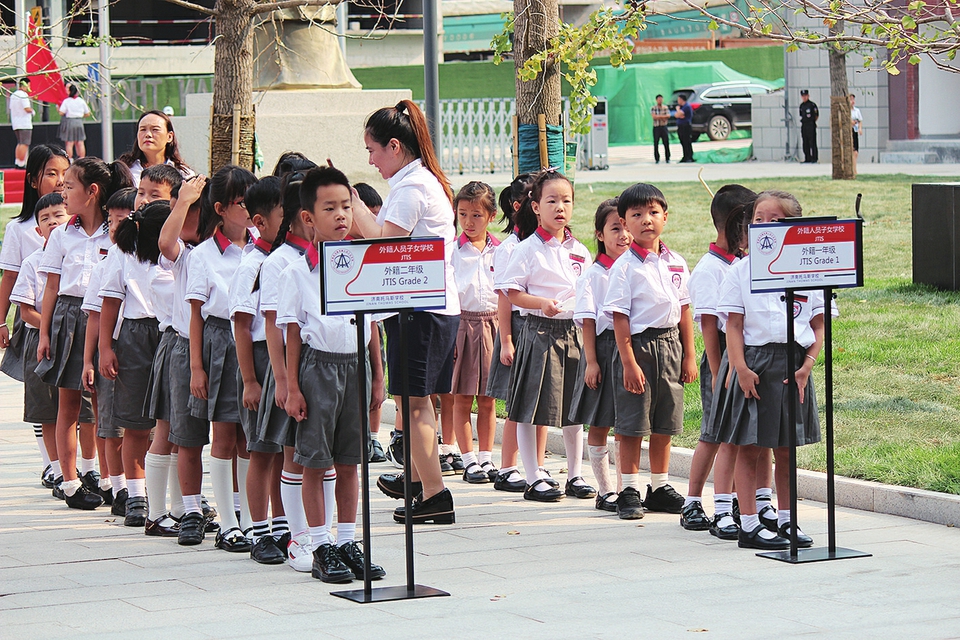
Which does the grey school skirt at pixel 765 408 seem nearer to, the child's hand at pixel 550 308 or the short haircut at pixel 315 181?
the child's hand at pixel 550 308

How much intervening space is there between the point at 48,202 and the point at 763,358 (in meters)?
4.23

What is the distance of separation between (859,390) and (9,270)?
18.5 ft

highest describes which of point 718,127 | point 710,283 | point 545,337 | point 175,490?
point 718,127

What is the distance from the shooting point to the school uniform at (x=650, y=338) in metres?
7.09

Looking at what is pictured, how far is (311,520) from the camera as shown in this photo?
5883 mm

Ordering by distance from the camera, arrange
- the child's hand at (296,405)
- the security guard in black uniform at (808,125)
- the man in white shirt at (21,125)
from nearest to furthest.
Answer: the child's hand at (296,405), the man in white shirt at (21,125), the security guard in black uniform at (808,125)

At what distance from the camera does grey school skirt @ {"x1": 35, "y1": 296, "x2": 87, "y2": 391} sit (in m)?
7.59

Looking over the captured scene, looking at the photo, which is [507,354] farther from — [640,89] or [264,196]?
[640,89]

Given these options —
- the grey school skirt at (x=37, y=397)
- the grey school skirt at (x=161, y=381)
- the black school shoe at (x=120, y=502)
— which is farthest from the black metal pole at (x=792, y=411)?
the grey school skirt at (x=37, y=397)

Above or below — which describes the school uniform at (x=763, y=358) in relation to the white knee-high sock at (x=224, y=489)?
above

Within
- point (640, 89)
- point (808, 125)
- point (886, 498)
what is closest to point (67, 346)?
point (886, 498)

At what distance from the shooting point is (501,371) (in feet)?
26.2

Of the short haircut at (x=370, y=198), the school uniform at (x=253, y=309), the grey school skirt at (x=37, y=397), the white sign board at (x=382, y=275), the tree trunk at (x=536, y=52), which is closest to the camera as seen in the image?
the white sign board at (x=382, y=275)

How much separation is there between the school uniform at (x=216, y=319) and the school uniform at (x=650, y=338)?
1.88m
